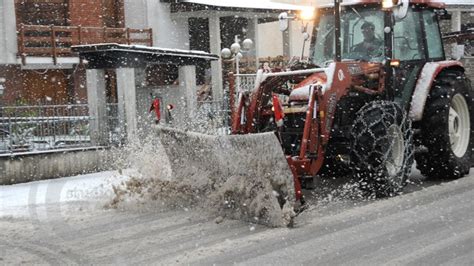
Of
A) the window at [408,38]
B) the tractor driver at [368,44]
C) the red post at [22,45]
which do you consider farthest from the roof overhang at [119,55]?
the window at [408,38]

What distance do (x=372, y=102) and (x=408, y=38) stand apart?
4.56 feet

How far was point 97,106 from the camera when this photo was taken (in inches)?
448

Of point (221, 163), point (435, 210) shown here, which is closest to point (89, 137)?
point (221, 163)

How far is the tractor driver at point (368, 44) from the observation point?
735 centimetres

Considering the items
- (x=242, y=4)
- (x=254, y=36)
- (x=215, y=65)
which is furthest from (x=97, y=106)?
(x=254, y=36)

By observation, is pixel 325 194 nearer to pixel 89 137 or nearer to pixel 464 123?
pixel 464 123

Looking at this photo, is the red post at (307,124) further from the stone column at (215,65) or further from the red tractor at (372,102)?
the stone column at (215,65)

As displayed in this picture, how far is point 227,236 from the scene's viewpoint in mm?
5371

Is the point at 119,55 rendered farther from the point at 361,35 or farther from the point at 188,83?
the point at 361,35

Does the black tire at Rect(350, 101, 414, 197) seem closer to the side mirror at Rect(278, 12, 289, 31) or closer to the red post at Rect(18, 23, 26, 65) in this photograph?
the side mirror at Rect(278, 12, 289, 31)

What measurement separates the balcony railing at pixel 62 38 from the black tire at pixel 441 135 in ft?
40.8

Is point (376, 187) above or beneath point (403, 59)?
beneath

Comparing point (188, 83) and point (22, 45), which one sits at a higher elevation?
point (22, 45)

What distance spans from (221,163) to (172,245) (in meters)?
1.30
